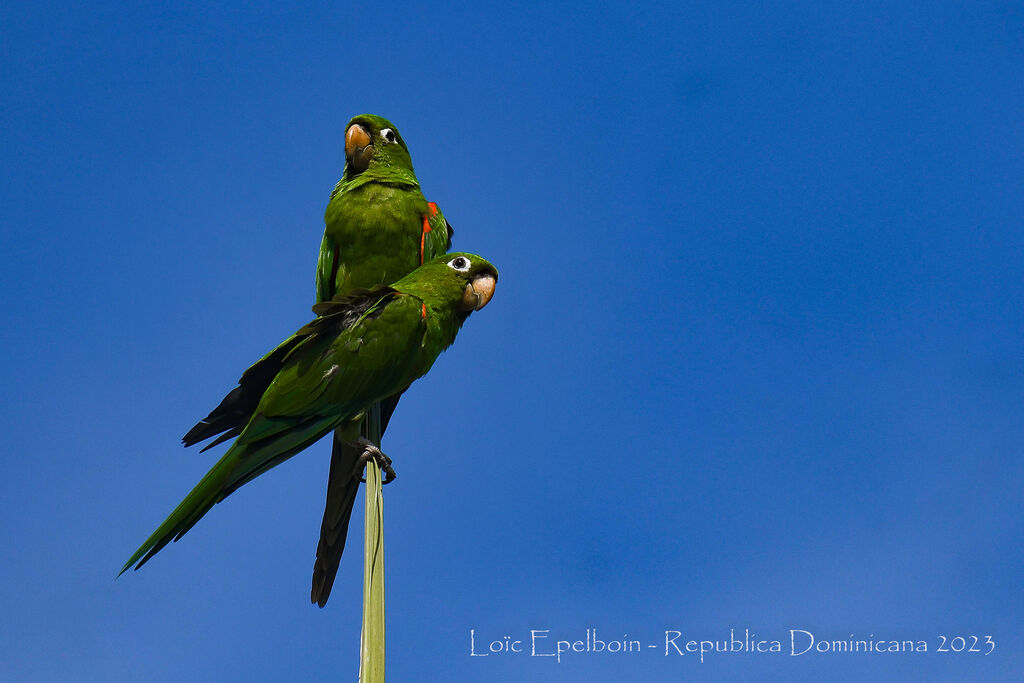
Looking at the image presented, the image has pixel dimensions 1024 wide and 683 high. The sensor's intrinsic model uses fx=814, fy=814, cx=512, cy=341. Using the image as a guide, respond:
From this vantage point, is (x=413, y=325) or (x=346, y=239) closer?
(x=413, y=325)

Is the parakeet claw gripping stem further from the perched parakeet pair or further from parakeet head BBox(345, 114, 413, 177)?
parakeet head BBox(345, 114, 413, 177)

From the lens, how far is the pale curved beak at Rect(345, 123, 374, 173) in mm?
4961

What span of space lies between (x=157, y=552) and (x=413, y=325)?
5.15 feet

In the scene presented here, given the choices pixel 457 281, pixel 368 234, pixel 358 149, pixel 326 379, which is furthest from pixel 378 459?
pixel 358 149

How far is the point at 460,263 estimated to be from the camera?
14.5ft

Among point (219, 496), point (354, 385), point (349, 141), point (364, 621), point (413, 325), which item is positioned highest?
point (349, 141)

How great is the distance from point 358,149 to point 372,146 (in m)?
0.09

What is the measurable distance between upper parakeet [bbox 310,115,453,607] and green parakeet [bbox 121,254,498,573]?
28 centimetres

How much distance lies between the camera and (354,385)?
4.05m

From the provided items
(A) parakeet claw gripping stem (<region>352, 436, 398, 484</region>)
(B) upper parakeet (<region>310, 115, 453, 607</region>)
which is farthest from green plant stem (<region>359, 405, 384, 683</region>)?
(B) upper parakeet (<region>310, 115, 453, 607</region>)

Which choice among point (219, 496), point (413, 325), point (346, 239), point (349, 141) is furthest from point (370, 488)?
point (349, 141)

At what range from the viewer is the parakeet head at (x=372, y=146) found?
16.3 feet

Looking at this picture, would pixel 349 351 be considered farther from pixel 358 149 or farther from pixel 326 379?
pixel 358 149

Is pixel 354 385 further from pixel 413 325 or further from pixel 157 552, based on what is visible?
pixel 157 552
